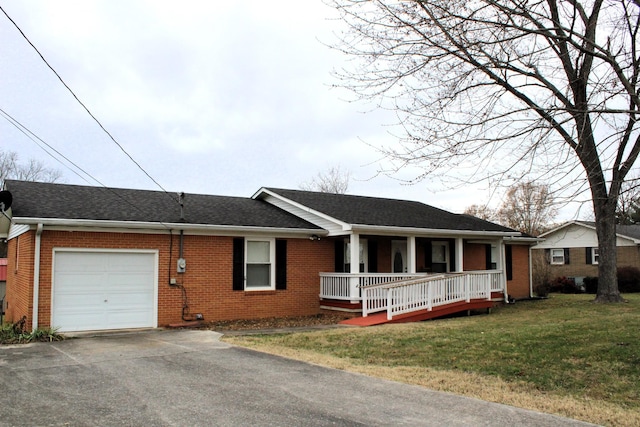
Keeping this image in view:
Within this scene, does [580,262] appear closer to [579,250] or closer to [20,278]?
[579,250]

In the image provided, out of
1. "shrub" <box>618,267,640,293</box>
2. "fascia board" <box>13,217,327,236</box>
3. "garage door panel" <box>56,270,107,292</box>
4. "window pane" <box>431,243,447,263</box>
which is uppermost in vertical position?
"fascia board" <box>13,217,327,236</box>

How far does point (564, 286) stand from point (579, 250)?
5.50 metres

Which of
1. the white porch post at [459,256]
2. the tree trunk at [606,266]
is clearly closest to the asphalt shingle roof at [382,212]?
the white porch post at [459,256]

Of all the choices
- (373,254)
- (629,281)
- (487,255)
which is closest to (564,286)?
(629,281)

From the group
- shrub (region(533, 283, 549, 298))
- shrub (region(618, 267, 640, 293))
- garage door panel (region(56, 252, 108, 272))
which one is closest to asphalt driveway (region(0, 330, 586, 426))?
garage door panel (region(56, 252, 108, 272))

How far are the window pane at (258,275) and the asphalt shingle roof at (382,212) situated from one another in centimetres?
269

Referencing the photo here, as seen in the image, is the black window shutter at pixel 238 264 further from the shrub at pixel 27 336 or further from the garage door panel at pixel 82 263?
the shrub at pixel 27 336

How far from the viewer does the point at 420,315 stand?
17.0m

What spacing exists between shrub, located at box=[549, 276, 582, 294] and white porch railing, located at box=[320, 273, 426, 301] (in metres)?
18.0

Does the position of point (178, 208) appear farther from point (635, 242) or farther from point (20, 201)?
point (635, 242)

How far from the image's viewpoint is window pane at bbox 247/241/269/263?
17.2 m

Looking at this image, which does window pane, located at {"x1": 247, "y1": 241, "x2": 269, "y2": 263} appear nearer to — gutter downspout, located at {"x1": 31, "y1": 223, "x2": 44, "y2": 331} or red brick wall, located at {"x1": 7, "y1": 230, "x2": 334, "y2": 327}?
red brick wall, located at {"x1": 7, "y1": 230, "x2": 334, "y2": 327}

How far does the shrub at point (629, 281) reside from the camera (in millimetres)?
31234

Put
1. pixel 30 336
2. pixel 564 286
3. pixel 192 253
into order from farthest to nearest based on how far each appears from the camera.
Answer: pixel 564 286 → pixel 192 253 → pixel 30 336
